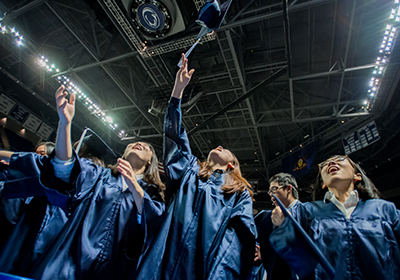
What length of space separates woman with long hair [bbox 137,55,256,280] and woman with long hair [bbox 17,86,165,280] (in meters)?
0.16

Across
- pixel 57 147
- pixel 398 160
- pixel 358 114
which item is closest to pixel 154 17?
pixel 57 147

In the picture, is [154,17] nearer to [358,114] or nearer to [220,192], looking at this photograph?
[220,192]

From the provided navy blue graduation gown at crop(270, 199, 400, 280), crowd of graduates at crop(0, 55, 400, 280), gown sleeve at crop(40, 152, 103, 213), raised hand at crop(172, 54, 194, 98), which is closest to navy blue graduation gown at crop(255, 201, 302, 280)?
crowd of graduates at crop(0, 55, 400, 280)

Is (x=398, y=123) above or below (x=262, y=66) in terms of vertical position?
below

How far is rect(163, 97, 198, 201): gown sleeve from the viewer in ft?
5.76

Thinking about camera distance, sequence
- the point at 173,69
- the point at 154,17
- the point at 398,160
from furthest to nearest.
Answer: the point at 398,160
the point at 173,69
the point at 154,17

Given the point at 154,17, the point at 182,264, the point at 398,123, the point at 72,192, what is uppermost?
the point at 398,123

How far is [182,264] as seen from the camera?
135 centimetres

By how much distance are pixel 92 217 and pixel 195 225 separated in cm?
75

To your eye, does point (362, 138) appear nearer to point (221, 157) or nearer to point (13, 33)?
point (221, 157)

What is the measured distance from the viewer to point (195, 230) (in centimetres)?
148

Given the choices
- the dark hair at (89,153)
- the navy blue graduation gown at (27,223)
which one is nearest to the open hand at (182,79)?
the dark hair at (89,153)

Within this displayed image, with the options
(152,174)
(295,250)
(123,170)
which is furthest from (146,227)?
(295,250)

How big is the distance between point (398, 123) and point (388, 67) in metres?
2.78
